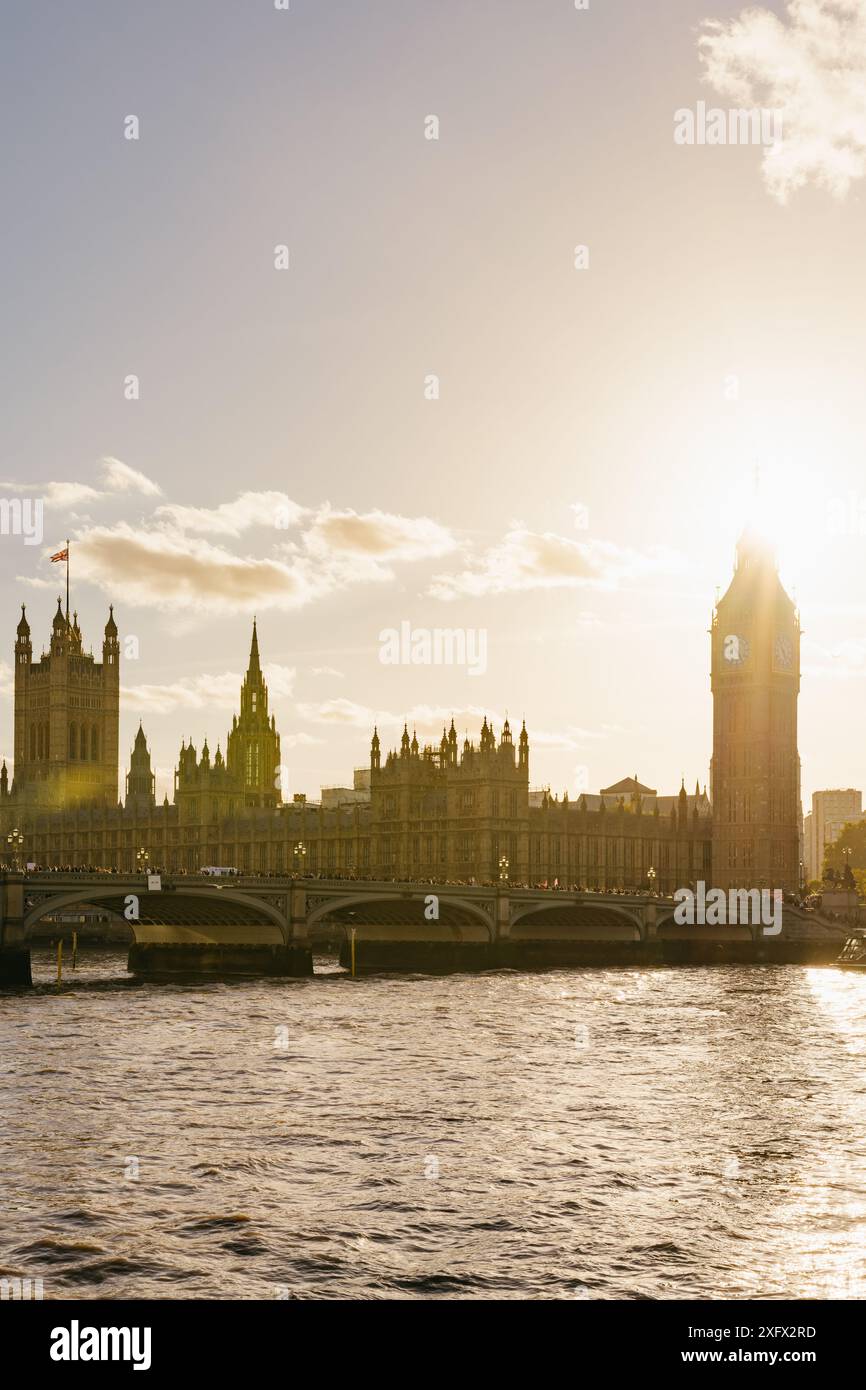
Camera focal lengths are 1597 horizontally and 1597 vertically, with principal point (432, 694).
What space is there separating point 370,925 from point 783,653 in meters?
69.7

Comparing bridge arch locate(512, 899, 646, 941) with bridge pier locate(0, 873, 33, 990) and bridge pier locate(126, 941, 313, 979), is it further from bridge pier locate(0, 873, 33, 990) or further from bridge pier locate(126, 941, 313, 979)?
bridge pier locate(0, 873, 33, 990)

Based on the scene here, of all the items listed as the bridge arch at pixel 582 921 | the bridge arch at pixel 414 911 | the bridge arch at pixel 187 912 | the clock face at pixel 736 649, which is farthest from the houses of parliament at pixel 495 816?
the bridge arch at pixel 187 912

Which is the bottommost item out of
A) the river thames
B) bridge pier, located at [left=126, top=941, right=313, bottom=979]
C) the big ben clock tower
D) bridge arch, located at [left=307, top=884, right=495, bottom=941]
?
bridge pier, located at [left=126, top=941, right=313, bottom=979]

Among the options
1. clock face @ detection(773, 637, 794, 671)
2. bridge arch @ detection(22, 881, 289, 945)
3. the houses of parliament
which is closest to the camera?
bridge arch @ detection(22, 881, 289, 945)

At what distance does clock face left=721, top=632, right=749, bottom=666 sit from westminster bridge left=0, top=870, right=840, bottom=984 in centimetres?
3998

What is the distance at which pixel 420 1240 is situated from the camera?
25.7m

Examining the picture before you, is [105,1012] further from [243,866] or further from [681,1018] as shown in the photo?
[243,866]

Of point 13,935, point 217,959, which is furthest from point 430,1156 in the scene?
point 217,959

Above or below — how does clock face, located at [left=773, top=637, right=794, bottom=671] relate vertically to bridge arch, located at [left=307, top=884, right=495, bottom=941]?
above

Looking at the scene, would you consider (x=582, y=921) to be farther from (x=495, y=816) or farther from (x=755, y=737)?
(x=755, y=737)

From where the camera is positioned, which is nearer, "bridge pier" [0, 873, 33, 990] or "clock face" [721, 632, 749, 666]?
"bridge pier" [0, 873, 33, 990]

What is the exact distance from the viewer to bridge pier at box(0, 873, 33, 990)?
248 feet

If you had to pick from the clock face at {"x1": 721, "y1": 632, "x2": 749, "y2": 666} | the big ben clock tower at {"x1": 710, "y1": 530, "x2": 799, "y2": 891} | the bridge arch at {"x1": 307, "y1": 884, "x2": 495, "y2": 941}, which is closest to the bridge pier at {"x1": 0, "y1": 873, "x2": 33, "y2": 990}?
the bridge arch at {"x1": 307, "y1": 884, "x2": 495, "y2": 941}

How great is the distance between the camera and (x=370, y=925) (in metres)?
104
